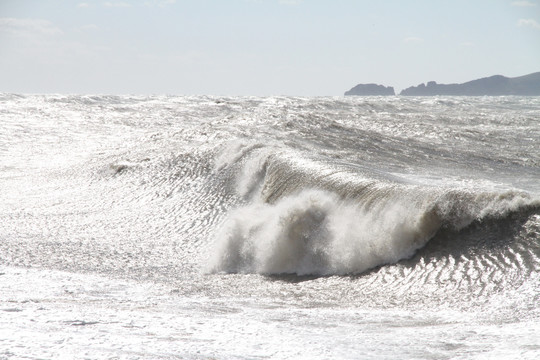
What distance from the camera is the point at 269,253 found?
7566 mm

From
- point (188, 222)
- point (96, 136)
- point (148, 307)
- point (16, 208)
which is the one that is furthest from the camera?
point (96, 136)

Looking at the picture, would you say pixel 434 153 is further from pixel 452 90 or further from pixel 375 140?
pixel 452 90

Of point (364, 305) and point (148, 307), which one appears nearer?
point (148, 307)

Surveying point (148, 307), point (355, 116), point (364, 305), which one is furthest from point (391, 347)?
point (355, 116)

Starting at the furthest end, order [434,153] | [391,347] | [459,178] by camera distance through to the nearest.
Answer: [434,153] → [459,178] → [391,347]

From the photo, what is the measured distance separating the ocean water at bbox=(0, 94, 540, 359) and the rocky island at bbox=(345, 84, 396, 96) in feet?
370

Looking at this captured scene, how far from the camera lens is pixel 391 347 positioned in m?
3.88

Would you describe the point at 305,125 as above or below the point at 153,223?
above

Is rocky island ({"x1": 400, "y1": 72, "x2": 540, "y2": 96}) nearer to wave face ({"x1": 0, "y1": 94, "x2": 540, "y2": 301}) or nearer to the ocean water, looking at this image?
wave face ({"x1": 0, "y1": 94, "x2": 540, "y2": 301})

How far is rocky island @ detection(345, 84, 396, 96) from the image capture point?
127188mm

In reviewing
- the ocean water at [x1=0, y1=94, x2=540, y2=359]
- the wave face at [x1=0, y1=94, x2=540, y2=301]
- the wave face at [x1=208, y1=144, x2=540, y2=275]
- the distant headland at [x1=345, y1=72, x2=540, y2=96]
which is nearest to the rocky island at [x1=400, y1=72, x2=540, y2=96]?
the distant headland at [x1=345, y1=72, x2=540, y2=96]

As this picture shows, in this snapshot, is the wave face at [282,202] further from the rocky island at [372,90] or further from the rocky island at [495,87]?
the rocky island at [372,90]

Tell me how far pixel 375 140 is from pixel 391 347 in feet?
45.2

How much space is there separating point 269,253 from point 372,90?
123163mm
